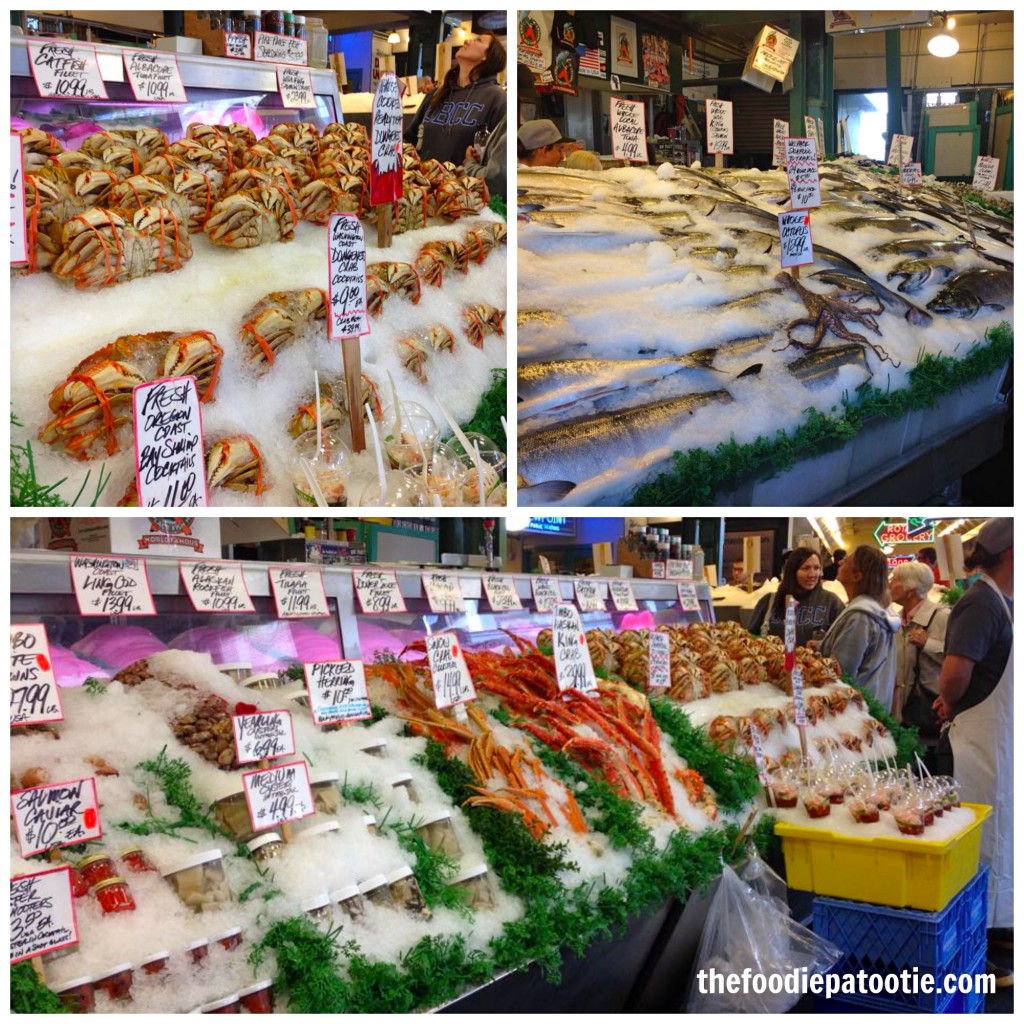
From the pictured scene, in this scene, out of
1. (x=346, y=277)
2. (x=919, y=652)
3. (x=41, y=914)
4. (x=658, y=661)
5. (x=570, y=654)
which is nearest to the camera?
(x=41, y=914)

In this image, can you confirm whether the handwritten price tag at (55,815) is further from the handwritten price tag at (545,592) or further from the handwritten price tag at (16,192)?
the handwritten price tag at (545,592)

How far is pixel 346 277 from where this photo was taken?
226 centimetres

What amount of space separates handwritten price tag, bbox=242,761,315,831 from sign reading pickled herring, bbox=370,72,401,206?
1.46 metres

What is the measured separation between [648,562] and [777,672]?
1584 mm

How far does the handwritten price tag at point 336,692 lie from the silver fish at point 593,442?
2.10 ft

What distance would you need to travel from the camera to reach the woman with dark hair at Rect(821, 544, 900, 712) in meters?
4.72

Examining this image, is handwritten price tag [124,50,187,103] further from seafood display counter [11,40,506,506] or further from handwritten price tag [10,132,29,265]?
handwritten price tag [10,132,29,265]

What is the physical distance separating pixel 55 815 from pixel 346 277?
1227 mm

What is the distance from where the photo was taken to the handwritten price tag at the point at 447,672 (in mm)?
2531

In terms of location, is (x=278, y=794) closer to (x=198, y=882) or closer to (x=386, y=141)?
(x=198, y=882)

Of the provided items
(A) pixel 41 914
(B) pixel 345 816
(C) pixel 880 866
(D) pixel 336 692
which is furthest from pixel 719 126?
(A) pixel 41 914

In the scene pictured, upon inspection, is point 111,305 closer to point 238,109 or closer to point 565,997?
point 238,109

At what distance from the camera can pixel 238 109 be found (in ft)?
10.4

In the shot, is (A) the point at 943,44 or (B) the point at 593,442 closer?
(B) the point at 593,442
